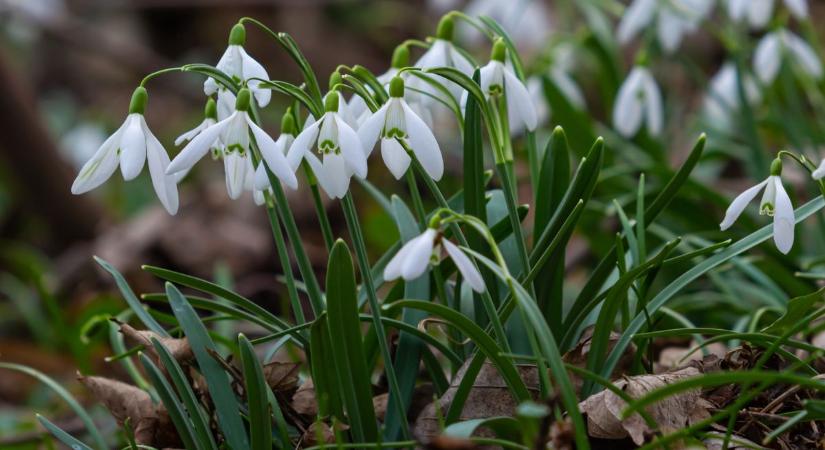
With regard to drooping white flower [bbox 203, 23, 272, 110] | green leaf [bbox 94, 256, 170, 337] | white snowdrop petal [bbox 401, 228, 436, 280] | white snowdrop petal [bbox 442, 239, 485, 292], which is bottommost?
green leaf [bbox 94, 256, 170, 337]

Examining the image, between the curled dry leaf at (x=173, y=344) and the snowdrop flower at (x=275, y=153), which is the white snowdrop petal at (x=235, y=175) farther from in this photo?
the curled dry leaf at (x=173, y=344)

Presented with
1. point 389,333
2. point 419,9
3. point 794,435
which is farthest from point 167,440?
point 419,9

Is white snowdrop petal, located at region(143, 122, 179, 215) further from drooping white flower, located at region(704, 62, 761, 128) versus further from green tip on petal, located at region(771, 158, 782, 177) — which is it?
drooping white flower, located at region(704, 62, 761, 128)

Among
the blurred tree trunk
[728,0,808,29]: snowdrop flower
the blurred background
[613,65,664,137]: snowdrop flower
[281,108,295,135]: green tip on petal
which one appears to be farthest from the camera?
the blurred tree trunk

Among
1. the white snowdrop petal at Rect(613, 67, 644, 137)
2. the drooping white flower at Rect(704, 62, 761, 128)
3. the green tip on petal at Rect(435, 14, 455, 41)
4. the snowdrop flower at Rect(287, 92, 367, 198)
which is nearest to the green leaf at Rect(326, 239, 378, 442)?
the snowdrop flower at Rect(287, 92, 367, 198)

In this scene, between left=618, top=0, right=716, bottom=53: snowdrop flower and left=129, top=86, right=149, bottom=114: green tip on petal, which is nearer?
left=129, top=86, right=149, bottom=114: green tip on petal

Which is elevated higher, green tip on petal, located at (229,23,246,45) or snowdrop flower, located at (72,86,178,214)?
green tip on petal, located at (229,23,246,45)

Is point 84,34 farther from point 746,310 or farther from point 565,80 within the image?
point 746,310

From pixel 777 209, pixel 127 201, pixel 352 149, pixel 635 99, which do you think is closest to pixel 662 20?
pixel 635 99
